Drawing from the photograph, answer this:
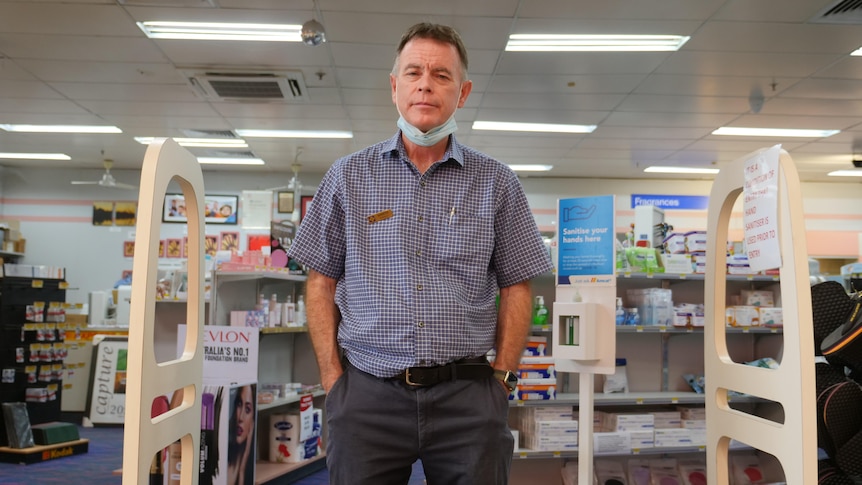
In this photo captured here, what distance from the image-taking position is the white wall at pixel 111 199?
12844mm

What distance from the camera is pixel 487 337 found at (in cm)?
185

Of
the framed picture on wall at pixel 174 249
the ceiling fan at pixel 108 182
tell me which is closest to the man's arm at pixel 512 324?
the ceiling fan at pixel 108 182

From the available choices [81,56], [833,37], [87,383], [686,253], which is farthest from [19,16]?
[833,37]

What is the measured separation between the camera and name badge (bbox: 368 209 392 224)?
Answer: 1853mm

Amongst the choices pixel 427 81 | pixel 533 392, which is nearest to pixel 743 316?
pixel 533 392

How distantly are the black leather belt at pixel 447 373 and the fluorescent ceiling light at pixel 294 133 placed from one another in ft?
27.4

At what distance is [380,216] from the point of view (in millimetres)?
1859

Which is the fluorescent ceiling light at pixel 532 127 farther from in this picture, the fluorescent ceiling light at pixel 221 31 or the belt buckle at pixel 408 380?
the belt buckle at pixel 408 380

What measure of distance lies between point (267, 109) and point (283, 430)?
13.6 ft

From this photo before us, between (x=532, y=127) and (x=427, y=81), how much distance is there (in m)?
7.81

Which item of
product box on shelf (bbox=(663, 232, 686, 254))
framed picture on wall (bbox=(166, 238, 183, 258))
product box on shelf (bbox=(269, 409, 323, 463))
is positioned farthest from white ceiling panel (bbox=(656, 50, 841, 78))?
framed picture on wall (bbox=(166, 238, 183, 258))

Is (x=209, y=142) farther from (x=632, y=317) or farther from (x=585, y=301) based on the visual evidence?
(x=585, y=301)

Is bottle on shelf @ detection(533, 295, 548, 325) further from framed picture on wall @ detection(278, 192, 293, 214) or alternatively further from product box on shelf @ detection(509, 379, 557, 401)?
framed picture on wall @ detection(278, 192, 293, 214)

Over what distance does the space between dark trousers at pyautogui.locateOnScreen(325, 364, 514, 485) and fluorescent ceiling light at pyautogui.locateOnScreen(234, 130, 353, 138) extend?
8373 millimetres
